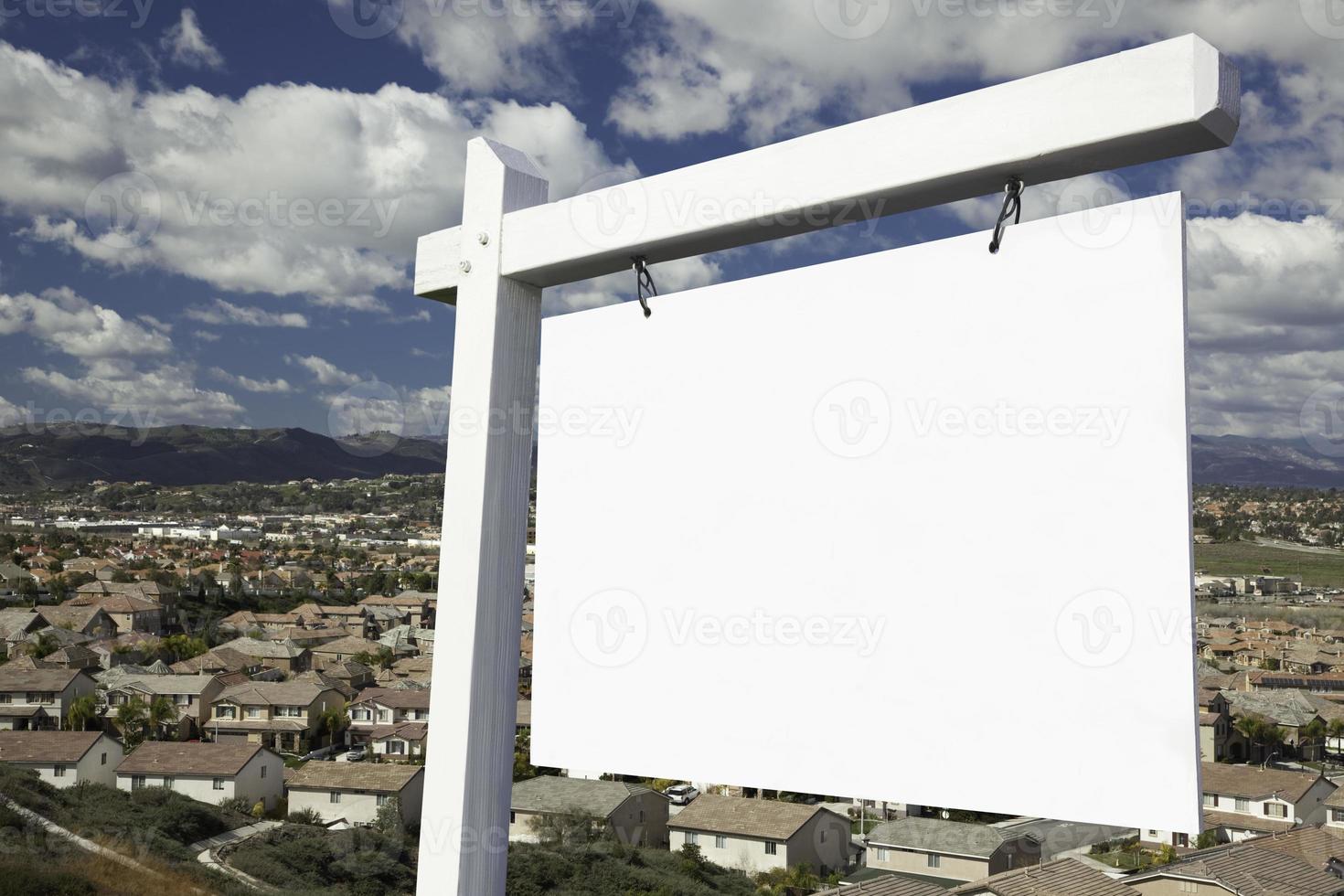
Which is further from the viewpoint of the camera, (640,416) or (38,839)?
(38,839)

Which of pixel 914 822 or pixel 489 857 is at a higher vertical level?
pixel 489 857

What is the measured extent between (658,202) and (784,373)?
27cm

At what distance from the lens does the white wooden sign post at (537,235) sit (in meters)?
0.94

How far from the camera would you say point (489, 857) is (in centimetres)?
126

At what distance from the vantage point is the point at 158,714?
72.7 ft

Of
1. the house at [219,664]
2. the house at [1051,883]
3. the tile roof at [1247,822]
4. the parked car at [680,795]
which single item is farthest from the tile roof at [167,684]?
the tile roof at [1247,822]

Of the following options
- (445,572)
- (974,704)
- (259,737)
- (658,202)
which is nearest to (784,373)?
(658,202)

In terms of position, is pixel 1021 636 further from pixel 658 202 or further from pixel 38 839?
pixel 38 839

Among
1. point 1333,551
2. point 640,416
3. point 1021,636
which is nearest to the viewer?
point 1021,636

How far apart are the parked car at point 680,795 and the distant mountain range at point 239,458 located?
82026 mm

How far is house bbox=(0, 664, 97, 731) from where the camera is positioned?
22266 mm

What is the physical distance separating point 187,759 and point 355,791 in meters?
3.58

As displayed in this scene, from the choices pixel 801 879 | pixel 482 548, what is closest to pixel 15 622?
pixel 801 879

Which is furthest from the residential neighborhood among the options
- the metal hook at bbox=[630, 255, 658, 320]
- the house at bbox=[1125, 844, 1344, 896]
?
the metal hook at bbox=[630, 255, 658, 320]
